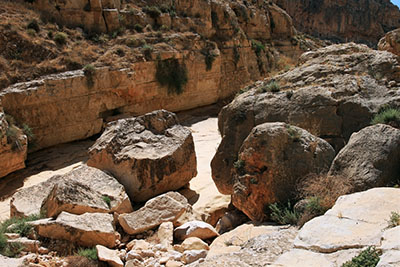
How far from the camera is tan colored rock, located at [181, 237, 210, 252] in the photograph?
553cm

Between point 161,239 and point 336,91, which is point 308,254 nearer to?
point 161,239

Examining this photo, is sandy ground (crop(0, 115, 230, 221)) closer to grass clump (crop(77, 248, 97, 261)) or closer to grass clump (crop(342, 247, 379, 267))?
grass clump (crop(77, 248, 97, 261))

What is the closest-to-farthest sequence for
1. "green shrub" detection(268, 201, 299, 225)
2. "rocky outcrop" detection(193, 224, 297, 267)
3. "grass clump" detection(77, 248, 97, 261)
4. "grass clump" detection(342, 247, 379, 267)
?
"grass clump" detection(342, 247, 379, 267)
"rocky outcrop" detection(193, 224, 297, 267)
"green shrub" detection(268, 201, 299, 225)
"grass clump" detection(77, 248, 97, 261)

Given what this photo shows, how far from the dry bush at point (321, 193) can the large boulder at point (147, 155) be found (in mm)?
3793

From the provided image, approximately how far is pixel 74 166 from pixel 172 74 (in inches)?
254

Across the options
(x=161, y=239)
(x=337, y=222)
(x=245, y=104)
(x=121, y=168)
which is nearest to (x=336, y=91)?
(x=245, y=104)

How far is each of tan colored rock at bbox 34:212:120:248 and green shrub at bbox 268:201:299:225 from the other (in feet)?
8.50

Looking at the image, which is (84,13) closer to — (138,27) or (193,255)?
(138,27)

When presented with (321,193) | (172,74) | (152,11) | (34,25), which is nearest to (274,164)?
(321,193)

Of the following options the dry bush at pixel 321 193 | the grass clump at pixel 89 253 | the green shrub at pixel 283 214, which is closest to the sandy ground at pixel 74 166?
the green shrub at pixel 283 214

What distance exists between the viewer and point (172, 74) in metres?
16.0

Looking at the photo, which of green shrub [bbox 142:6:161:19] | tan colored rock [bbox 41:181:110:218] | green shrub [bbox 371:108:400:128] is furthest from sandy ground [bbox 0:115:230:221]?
green shrub [bbox 142:6:161:19]

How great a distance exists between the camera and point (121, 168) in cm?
812

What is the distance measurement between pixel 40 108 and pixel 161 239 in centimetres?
813
